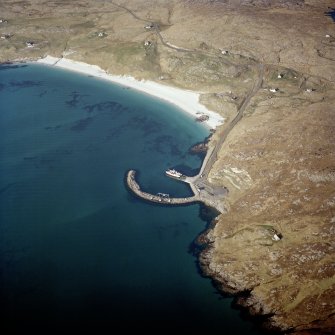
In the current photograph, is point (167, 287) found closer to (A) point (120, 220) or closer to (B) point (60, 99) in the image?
(A) point (120, 220)

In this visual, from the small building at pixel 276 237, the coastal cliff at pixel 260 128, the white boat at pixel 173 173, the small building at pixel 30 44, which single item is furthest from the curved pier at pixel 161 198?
the small building at pixel 30 44

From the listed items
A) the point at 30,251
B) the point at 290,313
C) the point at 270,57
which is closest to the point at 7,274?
the point at 30,251

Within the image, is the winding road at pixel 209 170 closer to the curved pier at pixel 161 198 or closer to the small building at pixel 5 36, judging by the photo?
the curved pier at pixel 161 198

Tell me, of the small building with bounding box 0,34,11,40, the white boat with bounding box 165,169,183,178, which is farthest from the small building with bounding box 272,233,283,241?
the small building with bounding box 0,34,11,40

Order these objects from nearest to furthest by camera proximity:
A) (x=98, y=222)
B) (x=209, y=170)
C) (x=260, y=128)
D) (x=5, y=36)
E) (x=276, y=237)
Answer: (x=276, y=237)
(x=98, y=222)
(x=209, y=170)
(x=260, y=128)
(x=5, y=36)

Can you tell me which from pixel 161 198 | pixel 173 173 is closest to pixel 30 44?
pixel 173 173

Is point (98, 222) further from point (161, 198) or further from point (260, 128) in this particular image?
point (260, 128)
